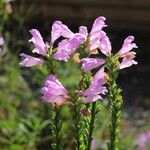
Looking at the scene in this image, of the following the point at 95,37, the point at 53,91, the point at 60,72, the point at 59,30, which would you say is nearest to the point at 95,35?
the point at 95,37

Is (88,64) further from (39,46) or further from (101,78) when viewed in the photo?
(39,46)

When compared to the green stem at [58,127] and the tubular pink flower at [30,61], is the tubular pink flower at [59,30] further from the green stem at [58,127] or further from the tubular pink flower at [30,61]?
the green stem at [58,127]

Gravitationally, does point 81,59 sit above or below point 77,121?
above

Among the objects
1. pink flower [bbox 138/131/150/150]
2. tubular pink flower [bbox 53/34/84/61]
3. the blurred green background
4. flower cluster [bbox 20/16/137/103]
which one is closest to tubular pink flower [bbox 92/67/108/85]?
flower cluster [bbox 20/16/137/103]

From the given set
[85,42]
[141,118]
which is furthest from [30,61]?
[141,118]

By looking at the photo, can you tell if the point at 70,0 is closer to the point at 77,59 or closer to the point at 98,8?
the point at 98,8

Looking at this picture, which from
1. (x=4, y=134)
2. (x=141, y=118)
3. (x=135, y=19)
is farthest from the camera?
(x=135, y=19)

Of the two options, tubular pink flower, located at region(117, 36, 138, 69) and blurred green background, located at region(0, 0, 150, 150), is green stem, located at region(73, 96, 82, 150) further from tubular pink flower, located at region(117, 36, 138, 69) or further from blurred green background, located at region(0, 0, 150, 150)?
blurred green background, located at region(0, 0, 150, 150)
